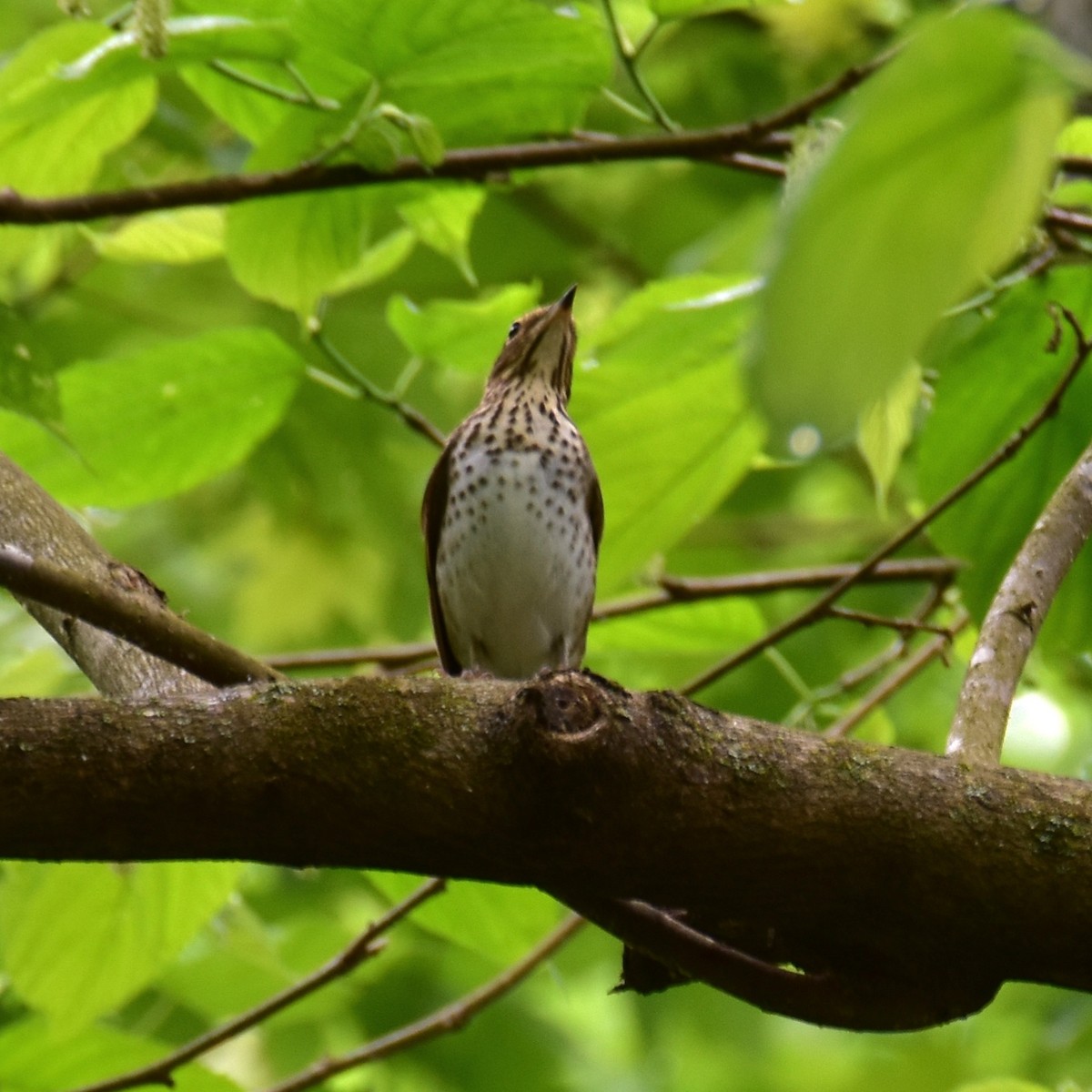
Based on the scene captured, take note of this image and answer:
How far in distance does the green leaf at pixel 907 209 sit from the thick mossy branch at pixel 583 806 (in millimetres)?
860

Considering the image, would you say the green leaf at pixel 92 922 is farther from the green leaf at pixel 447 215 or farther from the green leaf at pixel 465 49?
the green leaf at pixel 465 49

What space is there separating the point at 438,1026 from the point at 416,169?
1.36 metres

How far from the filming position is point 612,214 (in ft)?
15.5

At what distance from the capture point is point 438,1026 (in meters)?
2.54

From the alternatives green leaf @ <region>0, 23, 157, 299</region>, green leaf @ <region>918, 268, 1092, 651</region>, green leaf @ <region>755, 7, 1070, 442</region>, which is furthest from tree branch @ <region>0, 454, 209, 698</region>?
green leaf @ <region>755, 7, 1070, 442</region>

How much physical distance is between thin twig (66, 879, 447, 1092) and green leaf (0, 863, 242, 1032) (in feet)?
0.47

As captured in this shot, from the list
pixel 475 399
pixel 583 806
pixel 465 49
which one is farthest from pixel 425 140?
pixel 475 399

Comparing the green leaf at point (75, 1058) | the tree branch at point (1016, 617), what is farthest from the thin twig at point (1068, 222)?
the green leaf at point (75, 1058)

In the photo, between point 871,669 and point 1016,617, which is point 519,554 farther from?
point 1016,617

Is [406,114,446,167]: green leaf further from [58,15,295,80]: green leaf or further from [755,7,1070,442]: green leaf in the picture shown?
[755,7,1070,442]: green leaf

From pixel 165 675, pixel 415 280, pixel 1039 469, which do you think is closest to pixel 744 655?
pixel 1039 469

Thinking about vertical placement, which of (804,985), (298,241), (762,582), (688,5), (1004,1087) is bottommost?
(1004,1087)

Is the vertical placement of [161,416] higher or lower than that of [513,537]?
higher

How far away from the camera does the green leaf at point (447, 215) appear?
2.38 meters
